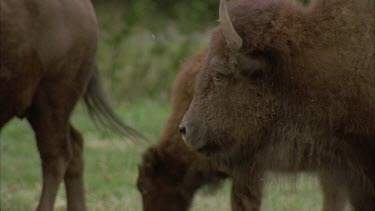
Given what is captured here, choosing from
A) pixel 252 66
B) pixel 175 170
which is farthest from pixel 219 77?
pixel 175 170

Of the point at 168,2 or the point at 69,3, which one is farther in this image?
the point at 168,2

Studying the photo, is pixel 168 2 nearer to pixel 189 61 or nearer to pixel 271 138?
pixel 189 61

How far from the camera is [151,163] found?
7660 mm

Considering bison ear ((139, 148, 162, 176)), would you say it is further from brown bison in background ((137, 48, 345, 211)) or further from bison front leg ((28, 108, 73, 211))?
bison front leg ((28, 108, 73, 211))

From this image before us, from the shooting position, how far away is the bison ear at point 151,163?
766cm

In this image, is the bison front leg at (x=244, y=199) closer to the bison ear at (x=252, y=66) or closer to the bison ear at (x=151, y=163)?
the bison ear at (x=151, y=163)

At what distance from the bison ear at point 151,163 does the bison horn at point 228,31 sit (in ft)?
7.66

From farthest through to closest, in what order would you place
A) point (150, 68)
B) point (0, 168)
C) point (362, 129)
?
point (150, 68) < point (0, 168) < point (362, 129)

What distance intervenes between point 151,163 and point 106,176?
8.29ft

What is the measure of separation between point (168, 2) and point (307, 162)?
40.1ft

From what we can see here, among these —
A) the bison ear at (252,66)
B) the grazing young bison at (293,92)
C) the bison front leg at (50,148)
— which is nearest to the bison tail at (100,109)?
the bison front leg at (50,148)

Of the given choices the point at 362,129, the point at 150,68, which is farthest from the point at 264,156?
the point at 150,68

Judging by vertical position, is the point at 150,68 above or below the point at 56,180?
below

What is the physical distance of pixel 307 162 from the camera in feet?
18.7
